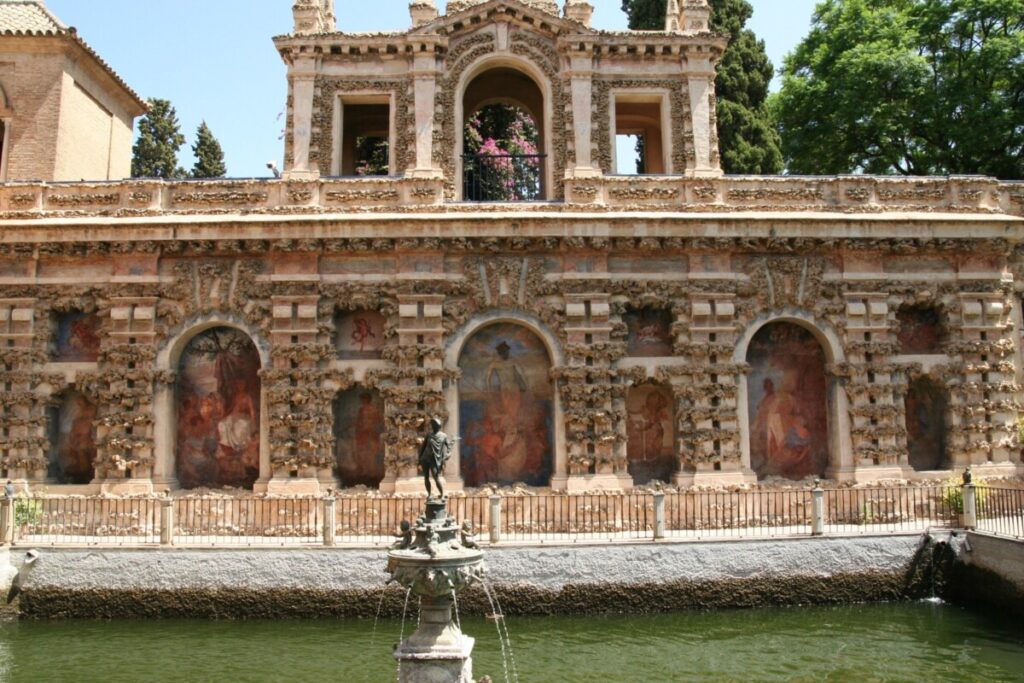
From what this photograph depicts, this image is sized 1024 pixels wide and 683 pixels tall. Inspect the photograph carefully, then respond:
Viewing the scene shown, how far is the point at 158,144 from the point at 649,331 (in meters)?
30.6

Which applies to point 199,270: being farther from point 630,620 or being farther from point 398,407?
point 630,620

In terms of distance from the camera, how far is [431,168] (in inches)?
836

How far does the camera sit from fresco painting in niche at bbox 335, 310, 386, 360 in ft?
67.6

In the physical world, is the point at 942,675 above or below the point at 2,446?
below

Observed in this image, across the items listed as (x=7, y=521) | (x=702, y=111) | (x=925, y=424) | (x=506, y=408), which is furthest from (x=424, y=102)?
(x=925, y=424)

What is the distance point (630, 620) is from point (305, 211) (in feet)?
37.1

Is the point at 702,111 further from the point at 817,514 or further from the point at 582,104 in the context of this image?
the point at 817,514

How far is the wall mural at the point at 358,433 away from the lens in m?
20.6

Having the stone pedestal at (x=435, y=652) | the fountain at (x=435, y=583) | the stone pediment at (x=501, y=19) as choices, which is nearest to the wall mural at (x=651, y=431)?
the stone pediment at (x=501, y=19)

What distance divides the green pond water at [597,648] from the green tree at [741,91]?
1780 cm

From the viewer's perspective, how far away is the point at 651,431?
2088 centimetres

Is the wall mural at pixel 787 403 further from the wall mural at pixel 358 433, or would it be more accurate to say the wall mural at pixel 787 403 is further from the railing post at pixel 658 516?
the wall mural at pixel 358 433

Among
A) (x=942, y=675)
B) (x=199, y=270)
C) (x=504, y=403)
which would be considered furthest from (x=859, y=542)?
(x=199, y=270)

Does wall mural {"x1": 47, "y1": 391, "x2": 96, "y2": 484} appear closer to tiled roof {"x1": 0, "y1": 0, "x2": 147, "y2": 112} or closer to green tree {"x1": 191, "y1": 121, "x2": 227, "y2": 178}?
tiled roof {"x1": 0, "y1": 0, "x2": 147, "y2": 112}
